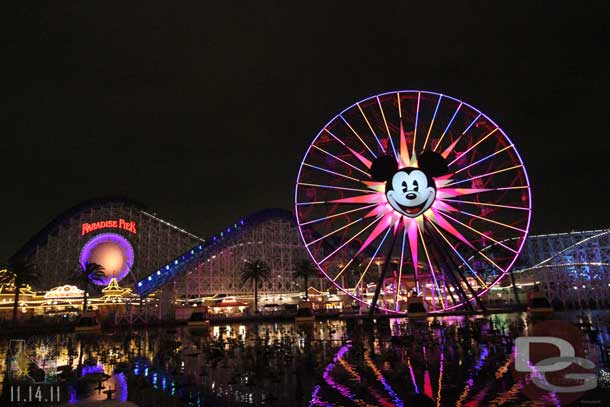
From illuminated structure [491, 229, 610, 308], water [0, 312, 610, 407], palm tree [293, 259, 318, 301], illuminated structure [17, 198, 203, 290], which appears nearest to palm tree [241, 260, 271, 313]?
palm tree [293, 259, 318, 301]

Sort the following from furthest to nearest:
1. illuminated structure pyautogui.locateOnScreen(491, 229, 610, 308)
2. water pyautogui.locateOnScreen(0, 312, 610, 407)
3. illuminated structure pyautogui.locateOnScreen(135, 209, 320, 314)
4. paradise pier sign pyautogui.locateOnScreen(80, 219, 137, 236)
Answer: paradise pier sign pyautogui.locateOnScreen(80, 219, 137, 236) → illuminated structure pyautogui.locateOnScreen(491, 229, 610, 308) → illuminated structure pyautogui.locateOnScreen(135, 209, 320, 314) → water pyautogui.locateOnScreen(0, 312, 610, 407)

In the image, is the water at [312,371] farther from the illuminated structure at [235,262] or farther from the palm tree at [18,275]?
the palm tree at [18,275]

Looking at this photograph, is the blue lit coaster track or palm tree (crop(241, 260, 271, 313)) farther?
palm tree (crop(241, 260, 271, 313))

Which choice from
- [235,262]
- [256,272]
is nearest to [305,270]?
[256,272]

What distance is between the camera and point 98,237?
6500 cm

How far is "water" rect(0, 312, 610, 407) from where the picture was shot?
1244 cm

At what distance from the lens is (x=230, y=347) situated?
968 inches

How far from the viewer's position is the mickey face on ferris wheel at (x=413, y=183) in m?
27.3

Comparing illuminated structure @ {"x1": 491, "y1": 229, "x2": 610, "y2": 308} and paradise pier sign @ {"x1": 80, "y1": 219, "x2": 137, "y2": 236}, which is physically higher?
paradise pier sign @ {"x1": 80, "y1": 219, "x2": 137, "y2": 236}

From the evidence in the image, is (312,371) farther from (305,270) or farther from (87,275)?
(87,275)

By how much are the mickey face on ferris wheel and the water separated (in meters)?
8.11

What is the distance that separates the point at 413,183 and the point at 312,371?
14.9 meters

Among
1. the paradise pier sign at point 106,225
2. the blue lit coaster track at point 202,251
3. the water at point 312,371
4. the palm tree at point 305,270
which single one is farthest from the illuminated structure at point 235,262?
the water at point 312,371

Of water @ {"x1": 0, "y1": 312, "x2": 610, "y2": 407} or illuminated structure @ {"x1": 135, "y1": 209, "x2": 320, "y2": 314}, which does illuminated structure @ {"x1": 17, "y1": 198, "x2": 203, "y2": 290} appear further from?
water @ {"x1": 0, "y1": 312, "x2": 610, "y2": 407}
